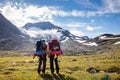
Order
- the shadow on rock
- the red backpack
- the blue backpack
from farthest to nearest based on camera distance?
the red backpack < the blue backpack < the shadow on rock

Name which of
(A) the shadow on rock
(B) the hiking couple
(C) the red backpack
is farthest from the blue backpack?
(A) the shadow on rock

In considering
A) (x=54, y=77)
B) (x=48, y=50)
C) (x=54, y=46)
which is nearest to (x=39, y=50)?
(x=48, y=50)

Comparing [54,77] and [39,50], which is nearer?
[54,77]

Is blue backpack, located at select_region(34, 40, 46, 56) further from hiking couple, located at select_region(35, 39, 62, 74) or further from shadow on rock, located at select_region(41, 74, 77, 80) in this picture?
shadow on rock, located at select_region(41, 74, 77, 80)

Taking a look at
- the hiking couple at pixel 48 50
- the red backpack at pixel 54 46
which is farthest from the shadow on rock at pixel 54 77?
the red backpack at pixel 54 46

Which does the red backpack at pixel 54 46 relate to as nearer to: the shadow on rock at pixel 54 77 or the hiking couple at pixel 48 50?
the hiking couple at pixel 48 50

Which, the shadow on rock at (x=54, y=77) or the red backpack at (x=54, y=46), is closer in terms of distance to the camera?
the shadow on rock at (x=54, y=77)

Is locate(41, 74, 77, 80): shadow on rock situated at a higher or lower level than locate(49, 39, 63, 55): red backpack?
lower

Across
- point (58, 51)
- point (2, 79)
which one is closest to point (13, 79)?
point (2, 79)

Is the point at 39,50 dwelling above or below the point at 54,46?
below

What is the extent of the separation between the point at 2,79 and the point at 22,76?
2.26m

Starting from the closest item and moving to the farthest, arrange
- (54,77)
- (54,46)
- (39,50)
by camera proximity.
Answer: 1. (54,77)
2. (39,50)
3. (54,46)

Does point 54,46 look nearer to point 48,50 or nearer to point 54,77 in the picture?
point 48,50

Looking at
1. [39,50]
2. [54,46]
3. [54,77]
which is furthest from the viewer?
[54,46]
